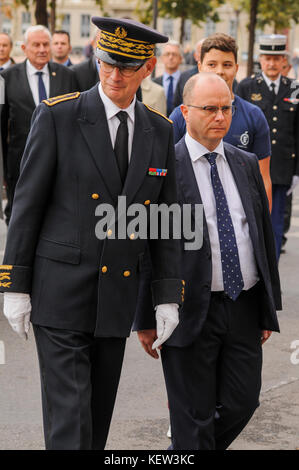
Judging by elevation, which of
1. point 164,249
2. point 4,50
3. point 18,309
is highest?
point 164,249

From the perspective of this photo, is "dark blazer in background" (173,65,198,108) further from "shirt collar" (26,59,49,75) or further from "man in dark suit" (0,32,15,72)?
"man in dark suit" (0,32,15,72)

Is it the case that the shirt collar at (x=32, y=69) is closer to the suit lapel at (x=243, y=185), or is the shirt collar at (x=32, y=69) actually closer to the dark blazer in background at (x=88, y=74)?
the dark blazer in background at (x=88, y=74)

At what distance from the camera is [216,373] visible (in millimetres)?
4430

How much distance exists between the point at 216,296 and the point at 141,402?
1741mm

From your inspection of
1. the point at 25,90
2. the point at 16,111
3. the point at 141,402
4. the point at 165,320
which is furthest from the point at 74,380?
the point at 25,90

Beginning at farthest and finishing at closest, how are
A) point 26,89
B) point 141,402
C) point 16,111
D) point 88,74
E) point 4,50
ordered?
1. point 4,50
2. point 88,74
3. point 26,89
4. point 16,111
5. point 141,402

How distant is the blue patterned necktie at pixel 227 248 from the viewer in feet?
14.2

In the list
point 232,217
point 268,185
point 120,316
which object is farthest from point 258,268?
point 268,185

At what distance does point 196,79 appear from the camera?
4.50 m

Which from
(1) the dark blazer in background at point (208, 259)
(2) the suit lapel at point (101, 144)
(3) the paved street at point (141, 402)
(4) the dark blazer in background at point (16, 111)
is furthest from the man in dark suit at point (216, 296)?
(4) the dark blazer in background at point (16, 111)

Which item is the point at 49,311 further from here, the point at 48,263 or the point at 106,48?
the point at 106,48

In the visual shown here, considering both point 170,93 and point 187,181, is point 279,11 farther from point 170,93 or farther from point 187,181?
point 187,181

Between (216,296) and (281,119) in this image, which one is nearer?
(216,296)

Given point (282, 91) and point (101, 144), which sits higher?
point (101, 144)
